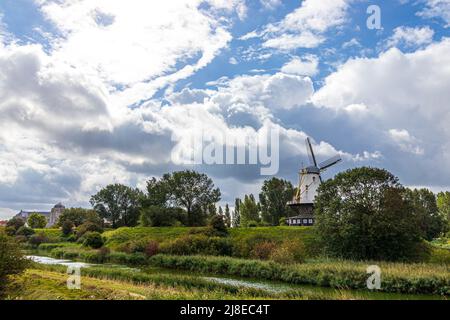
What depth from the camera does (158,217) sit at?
186 ft

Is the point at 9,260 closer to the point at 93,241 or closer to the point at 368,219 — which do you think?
the point at 368,219

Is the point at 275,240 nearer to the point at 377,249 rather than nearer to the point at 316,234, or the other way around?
the point at 316,234

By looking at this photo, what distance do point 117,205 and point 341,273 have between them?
201 ft

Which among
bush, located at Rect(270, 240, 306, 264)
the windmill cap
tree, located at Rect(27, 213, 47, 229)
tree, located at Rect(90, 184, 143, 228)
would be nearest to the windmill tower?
the windmill cap

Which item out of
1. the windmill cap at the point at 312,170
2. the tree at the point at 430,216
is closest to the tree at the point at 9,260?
the windmill cap at the point at 312,170

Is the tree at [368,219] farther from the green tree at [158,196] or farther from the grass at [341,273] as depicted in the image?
the green tree at [158,196]

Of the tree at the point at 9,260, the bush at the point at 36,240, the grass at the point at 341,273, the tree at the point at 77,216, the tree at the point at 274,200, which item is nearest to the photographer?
the tree at the point at 9,260

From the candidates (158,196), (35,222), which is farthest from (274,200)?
(35,222)

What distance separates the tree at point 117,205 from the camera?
76.4 meters

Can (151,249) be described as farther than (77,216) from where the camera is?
No

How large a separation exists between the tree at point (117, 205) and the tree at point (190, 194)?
52.7ft
